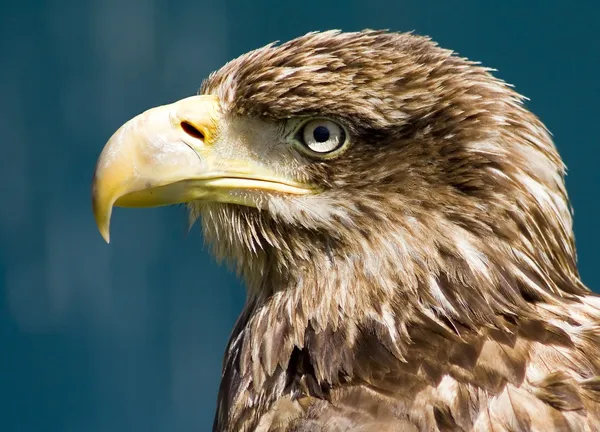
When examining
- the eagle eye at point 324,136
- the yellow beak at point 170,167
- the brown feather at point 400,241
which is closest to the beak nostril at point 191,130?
the yellow beak at point 170,167

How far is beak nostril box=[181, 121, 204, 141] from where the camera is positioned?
2.60 meters

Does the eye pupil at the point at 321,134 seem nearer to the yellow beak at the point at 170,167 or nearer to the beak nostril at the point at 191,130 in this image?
the yellow beak at the point at 170,167

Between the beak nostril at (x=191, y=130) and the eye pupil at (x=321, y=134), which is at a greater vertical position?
the eye pupil at (x=321, y=134)

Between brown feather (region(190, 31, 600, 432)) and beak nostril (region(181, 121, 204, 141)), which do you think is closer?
brown feather (region(190, 31, 600, 432))

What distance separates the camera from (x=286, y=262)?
261 cm

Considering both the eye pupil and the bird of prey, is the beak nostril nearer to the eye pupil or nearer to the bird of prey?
the bird of prey

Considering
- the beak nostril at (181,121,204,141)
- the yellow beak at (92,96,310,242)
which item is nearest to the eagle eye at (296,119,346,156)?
the yellow beak at (92,96,310,242)

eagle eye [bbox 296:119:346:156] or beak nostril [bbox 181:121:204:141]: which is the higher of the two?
eagle eye [bbox 296:119:346:156]

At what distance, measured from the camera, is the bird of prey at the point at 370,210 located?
240cm

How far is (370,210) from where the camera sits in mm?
2527

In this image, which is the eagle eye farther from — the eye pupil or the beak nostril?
the beak nostril

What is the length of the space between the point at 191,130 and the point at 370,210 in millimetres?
478

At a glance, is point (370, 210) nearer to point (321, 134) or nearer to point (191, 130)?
point (321, 134)

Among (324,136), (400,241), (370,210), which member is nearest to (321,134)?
(324,136)
